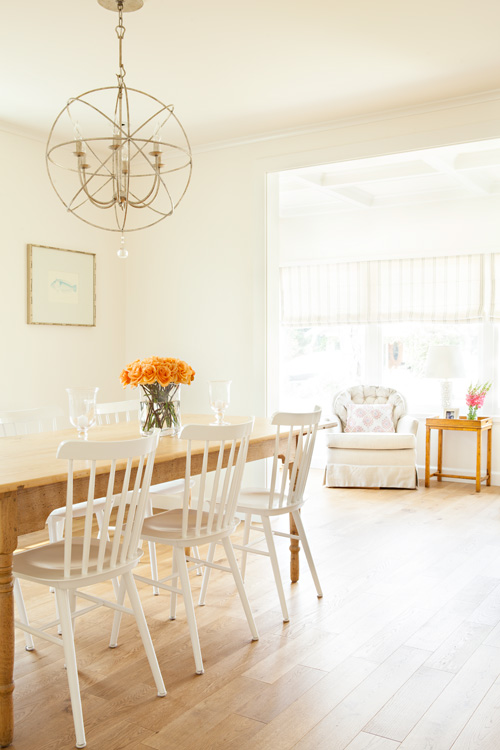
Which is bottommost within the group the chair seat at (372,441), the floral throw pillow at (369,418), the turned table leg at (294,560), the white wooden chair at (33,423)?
the turned table leg at (294,560)

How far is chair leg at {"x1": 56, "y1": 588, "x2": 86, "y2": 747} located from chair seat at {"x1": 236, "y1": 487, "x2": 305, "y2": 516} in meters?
1.14

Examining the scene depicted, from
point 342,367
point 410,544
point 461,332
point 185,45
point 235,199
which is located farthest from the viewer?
point 342,367

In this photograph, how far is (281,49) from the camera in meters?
3.67

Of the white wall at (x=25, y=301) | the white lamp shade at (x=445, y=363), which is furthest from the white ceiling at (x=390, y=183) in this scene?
the white wall at (x=25, y=301)

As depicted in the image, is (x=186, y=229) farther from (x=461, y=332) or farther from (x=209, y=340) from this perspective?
(x=461, y=332)

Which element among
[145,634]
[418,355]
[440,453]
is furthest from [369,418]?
[145,634]

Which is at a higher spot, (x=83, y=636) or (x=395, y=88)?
(x=395, y=88)

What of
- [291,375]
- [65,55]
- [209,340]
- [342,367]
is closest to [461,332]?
[342,367]

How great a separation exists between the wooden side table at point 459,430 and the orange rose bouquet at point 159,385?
373cm

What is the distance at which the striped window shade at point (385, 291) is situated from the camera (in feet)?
22.6

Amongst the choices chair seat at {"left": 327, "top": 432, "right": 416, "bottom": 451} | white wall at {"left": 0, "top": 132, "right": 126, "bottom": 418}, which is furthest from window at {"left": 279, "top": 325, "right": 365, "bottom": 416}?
white wall at {"left": 0, "top": 132, "right": 126, "bottom": 418}

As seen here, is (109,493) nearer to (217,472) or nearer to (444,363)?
(217,472)

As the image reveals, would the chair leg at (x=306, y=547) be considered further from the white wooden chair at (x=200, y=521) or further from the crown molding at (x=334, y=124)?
the crown molding at (x=334, y=124)

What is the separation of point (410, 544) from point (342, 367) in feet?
10.9
